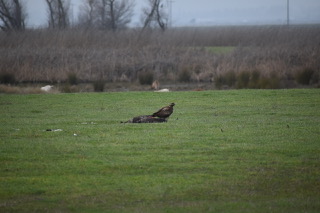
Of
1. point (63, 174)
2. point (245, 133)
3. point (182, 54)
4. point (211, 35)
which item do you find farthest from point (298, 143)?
point (211, 35)

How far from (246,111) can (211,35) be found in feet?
168

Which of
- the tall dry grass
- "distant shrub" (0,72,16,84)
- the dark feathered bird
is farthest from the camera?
the tall dry grass

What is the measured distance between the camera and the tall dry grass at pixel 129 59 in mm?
39750

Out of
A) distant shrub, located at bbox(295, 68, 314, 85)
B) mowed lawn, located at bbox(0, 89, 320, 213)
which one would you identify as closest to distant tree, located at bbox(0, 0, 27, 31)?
distant shrub, located at bbox(295, 68, 314, 85)

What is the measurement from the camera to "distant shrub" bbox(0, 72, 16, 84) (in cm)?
3859

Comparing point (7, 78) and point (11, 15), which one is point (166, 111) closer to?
point (7, 78)

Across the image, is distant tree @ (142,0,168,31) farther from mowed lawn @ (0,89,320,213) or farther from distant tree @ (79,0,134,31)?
mowed lawn @ (0,89,320,213)

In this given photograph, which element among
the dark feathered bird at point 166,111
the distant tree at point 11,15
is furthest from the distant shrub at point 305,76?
the distant tree at point 11,15

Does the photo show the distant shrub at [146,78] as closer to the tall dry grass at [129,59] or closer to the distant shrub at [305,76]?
the tall dry grass at [129,59]

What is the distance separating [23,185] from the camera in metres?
9.04

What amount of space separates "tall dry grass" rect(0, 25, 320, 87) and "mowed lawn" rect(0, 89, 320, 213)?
20300 mm

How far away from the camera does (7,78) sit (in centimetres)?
→ 3888

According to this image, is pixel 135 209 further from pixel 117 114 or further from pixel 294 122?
pixel 117 114

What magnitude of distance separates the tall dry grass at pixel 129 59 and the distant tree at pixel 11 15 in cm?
828
